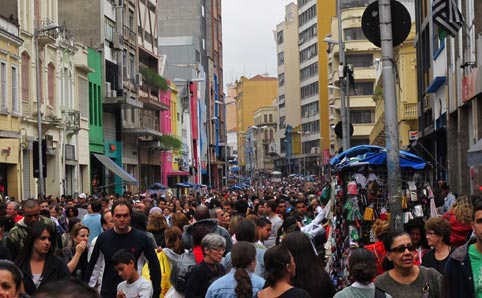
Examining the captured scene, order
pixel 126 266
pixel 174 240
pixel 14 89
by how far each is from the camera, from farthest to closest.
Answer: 1. pixel 14 89
2. pixel 174 240
3. pixel 126 266

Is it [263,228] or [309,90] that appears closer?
[263,228]

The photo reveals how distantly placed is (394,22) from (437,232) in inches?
175

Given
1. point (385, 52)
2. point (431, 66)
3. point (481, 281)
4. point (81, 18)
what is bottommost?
point (481, 281)

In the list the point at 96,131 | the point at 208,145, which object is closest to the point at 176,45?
the point at 208,145

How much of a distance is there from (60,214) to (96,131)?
1224 inches

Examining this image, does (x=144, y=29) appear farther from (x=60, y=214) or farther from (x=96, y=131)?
(x=60, y=214)

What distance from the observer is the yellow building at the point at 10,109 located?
118 ft

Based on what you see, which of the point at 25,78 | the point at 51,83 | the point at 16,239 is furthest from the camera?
the point at 51,83

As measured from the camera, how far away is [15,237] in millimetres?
11016

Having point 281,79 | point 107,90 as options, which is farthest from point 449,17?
point 281,79

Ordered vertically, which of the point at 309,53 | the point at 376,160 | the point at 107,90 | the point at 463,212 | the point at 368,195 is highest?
the point at 309,53

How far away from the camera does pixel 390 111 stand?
12711 mm

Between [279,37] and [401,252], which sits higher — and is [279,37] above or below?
above

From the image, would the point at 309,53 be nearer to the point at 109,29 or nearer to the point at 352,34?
the point at 352,34
